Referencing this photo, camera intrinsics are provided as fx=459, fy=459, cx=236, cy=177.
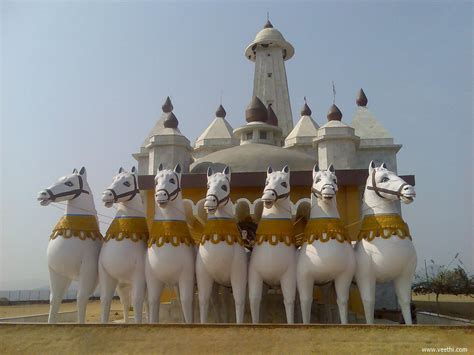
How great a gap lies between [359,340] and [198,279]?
12.7 feet

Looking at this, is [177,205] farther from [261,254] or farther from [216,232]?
[261,254]

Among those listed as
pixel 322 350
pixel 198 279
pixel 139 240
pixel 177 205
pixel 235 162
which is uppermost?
pixel 235 162

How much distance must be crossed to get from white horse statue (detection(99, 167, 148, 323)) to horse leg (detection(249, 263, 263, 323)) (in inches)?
96.8

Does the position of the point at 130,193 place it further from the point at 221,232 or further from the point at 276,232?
the point at 276,232

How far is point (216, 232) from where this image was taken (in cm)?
1016

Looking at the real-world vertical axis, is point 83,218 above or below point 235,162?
below

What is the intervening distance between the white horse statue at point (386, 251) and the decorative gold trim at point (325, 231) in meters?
0.58

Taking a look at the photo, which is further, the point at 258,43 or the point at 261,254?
the point at 258,43

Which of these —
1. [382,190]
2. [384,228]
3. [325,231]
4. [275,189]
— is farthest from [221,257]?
[382,190]

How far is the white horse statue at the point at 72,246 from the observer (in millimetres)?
10445

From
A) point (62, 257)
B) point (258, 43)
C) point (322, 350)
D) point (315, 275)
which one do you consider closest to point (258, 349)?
point (322, 350)

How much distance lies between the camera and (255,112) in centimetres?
2062

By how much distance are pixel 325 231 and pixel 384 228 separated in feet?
4.21

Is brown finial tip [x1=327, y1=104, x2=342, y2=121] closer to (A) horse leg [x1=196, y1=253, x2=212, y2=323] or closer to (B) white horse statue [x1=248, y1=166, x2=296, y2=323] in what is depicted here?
(B) white horse statue [x1=248, y1=166, x2=296, y2=323]
